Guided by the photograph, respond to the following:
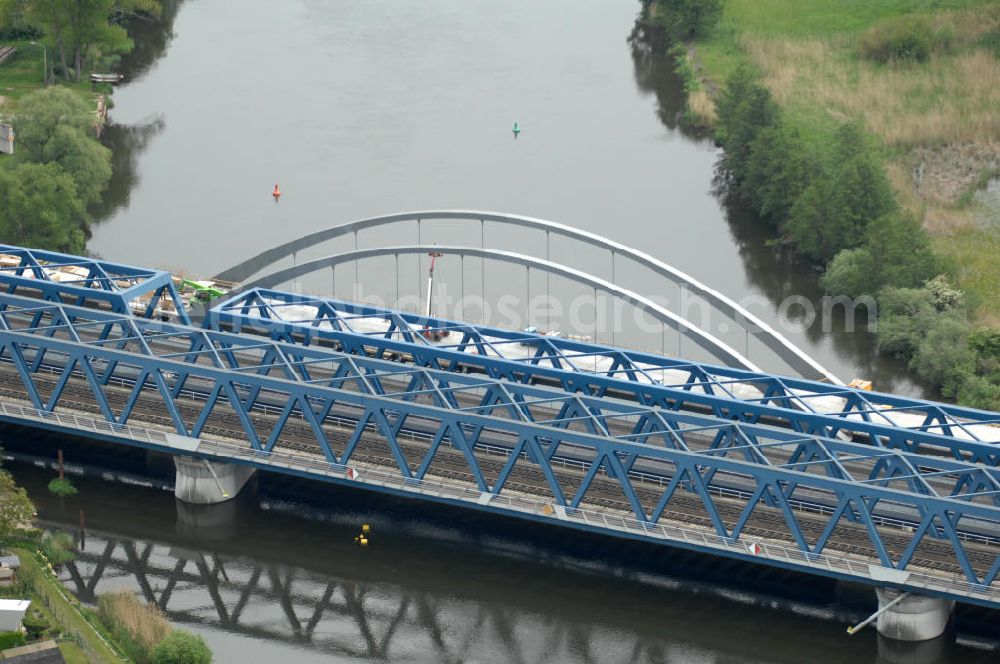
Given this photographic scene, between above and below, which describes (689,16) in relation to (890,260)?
above

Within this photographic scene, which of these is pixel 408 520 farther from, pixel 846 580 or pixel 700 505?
pixel 846 580

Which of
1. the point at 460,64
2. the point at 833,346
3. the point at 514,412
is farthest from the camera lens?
the point at 460,64

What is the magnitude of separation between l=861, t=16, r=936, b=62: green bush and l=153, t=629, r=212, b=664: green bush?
89.3 m

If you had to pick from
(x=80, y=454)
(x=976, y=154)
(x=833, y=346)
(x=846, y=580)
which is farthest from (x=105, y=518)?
(x=976, y=154)

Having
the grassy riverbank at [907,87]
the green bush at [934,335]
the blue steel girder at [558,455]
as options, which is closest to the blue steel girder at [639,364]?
the blue steel girder at [558,455]

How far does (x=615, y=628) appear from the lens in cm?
8238

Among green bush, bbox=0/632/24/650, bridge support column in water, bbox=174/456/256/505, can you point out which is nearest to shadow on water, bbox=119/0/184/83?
bridge support column in water, bbox=174/456/256/505

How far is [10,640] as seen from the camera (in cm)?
7544

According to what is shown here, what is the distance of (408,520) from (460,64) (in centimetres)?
7525

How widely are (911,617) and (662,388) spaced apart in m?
15.8

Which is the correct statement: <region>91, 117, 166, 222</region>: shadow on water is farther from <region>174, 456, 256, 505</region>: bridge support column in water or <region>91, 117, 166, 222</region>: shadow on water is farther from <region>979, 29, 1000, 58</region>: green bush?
<region>979, 29, 1000, 58</region>: green bush

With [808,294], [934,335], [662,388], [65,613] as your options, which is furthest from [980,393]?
[65,613]

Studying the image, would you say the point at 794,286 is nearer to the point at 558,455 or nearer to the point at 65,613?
the point at 558,455

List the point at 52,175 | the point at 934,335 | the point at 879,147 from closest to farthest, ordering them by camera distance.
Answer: the point at 934,335
the point at 52,175
the point at 879,147
